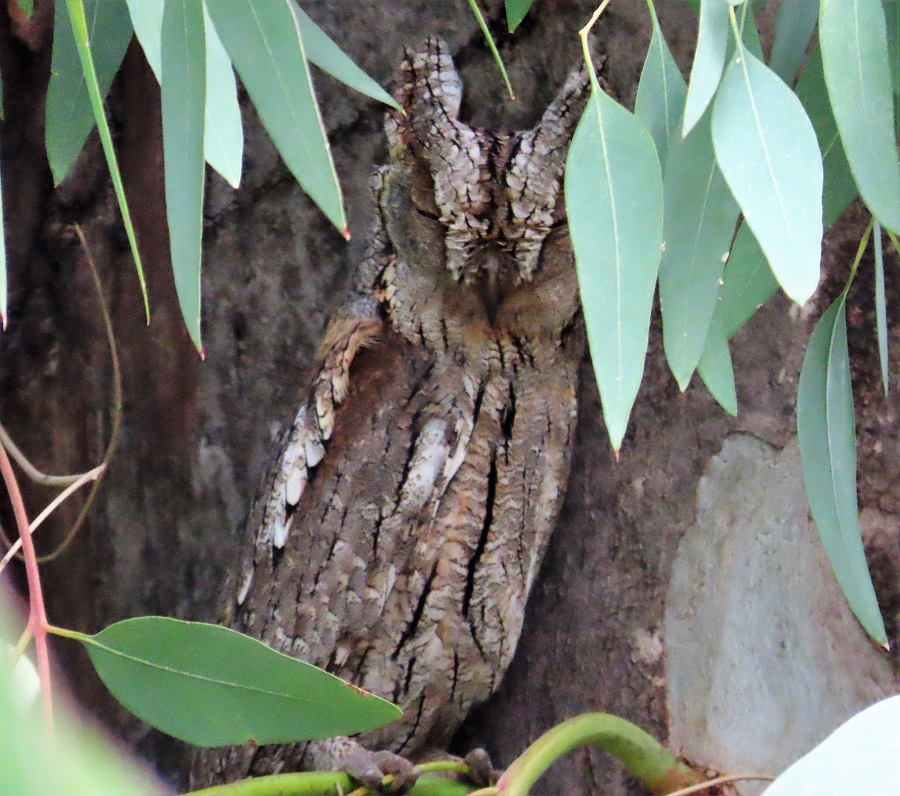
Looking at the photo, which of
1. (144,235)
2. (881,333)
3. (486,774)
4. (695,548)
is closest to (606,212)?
(881,333)

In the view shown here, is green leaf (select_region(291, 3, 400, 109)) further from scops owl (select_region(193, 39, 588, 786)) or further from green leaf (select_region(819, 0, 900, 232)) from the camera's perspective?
green leaf (select_region(819, 0, 900, 232))

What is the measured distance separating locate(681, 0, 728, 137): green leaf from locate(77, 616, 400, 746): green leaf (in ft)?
1.79

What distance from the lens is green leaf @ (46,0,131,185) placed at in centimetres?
98

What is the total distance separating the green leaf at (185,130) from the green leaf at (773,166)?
0.42 metres

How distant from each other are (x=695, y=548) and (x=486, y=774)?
433mm

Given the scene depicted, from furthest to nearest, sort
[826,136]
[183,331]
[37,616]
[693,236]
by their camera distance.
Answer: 1. [183,331]
2. [826,136]
3. [693,236]
4. [37,616]

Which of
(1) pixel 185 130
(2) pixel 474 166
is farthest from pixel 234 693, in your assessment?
(2) pixel 474 166

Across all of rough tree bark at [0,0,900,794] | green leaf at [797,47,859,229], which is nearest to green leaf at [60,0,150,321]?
green leaf at [797,47,859,229]

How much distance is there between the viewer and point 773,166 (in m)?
0.64

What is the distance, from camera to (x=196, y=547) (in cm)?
166

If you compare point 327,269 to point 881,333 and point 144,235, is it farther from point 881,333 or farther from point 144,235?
point 881,333

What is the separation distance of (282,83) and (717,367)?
0.50 meters

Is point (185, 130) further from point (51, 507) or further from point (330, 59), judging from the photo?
point (51, 507)

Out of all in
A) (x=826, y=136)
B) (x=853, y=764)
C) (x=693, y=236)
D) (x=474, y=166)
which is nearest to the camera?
(x=853, y=764)
